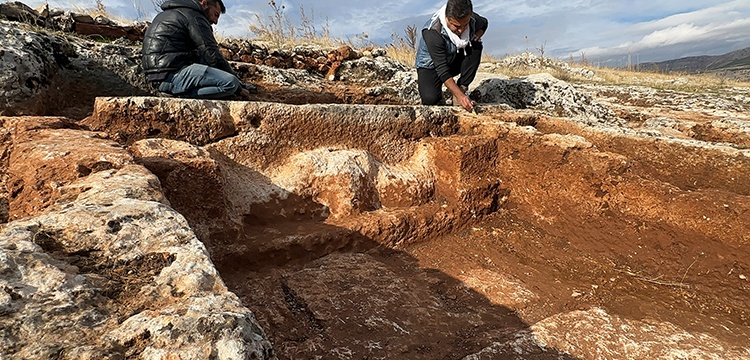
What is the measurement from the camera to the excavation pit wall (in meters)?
2.15

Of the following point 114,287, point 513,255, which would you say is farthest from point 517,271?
point 114,287

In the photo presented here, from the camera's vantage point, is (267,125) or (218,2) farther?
(218,2)

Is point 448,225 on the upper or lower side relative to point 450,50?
A: lower

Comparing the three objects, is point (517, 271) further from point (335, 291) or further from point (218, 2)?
point (218, 2)

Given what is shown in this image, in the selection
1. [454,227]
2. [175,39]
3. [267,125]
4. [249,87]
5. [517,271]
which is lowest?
[517,271]

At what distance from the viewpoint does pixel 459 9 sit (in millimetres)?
4285

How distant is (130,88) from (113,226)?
3.75 metres

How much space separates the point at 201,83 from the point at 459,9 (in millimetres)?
2533

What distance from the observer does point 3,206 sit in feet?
5.93

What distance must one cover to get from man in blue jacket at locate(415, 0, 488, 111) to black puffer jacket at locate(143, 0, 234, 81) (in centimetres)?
224

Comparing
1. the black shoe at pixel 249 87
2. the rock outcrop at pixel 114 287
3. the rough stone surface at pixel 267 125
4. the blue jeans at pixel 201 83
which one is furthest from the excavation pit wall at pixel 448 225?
the black shoe at pixel 249 87

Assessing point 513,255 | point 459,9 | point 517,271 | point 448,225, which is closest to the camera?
point 517,271

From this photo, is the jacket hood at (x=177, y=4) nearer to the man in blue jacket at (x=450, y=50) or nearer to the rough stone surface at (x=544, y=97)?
the man in blue jacket at (x=450, y=50)

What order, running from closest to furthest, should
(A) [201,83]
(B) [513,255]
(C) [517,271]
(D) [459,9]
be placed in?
(C) [517,271], (B) [513,255], (A) [201,83], (D) [459,9]
